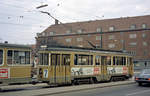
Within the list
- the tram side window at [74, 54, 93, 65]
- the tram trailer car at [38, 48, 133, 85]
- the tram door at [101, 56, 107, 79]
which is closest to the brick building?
the tram trailer car at [38, 48, 133, 85]

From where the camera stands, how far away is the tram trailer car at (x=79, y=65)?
675 inches

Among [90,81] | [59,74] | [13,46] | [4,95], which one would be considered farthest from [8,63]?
[90,81]

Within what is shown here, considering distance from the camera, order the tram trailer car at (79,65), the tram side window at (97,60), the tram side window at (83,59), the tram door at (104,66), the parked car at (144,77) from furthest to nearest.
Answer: the tram door at (104,66), the tram side window at (97,60), the tram side window at (83,59), the parked car at (144,77), the tram trailer car at (79,65)

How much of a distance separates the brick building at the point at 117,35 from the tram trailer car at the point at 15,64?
146 feet

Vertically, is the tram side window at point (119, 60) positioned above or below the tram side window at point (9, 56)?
below

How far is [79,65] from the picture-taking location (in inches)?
739

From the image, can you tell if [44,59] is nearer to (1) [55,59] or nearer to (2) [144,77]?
(1) [55,59]

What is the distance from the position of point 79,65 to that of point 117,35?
171 ft

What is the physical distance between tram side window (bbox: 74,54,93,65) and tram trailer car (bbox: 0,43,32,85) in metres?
3.94

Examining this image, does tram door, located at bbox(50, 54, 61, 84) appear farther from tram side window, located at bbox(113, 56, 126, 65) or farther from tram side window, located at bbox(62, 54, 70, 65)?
tram side window, located at bbox(113, 56, 126, 65)

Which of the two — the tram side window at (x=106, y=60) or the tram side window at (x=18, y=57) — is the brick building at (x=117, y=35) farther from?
the tram side window at (x=18, y=57)

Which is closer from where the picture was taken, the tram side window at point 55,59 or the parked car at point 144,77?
the tram side window at point 55,59

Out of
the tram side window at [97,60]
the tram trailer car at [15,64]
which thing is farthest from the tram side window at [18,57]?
the tram side window at [97,60]

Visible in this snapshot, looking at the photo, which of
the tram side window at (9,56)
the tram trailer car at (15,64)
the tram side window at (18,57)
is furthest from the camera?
the tram side window at (18,57)
